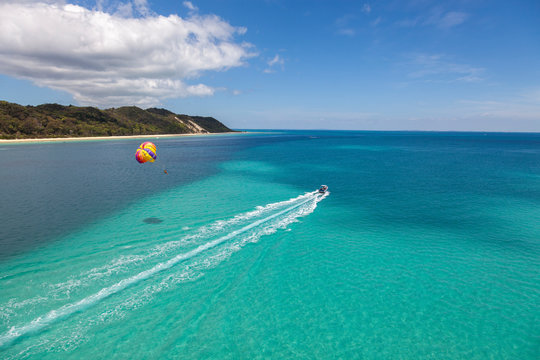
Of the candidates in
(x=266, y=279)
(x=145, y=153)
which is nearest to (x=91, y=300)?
(x=266, y=279)

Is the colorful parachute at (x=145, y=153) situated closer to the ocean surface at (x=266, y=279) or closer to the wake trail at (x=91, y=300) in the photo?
the ocean surface at (x=266, y=279)

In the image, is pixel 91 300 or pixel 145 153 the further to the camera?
pixel 145 153

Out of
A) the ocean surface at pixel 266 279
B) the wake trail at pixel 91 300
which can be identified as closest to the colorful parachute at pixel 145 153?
the ocean surface at pixel 266 279

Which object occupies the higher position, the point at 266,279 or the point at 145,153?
the point at 145,153

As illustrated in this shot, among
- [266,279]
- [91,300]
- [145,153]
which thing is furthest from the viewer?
[145,153]

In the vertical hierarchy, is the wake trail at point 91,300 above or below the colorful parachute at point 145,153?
below

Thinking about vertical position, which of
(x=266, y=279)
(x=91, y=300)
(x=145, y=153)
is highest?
(x=145, y=153)

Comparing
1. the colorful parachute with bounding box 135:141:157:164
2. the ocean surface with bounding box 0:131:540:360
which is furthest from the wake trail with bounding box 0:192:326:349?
the colorful parachute with bounding box 135:141:157:164

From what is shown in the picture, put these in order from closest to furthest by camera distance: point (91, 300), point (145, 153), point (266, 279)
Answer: point (91, 300)
point (266, 279)
point (145, 153)

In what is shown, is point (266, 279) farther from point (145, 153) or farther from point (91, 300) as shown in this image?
point (145, 153)
